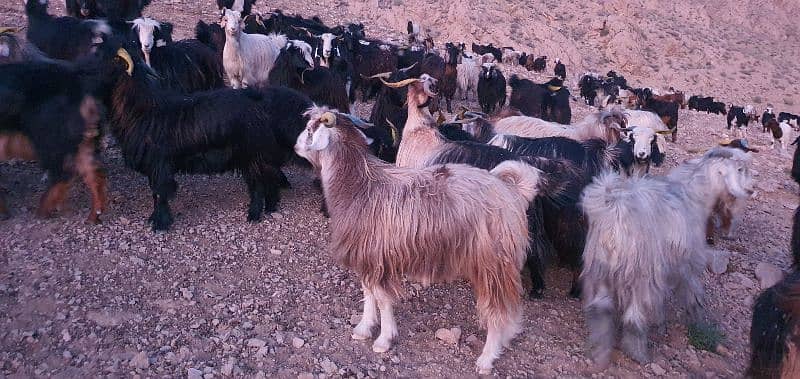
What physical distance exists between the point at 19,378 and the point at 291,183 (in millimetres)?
3673

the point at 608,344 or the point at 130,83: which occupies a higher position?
the point at 130,83

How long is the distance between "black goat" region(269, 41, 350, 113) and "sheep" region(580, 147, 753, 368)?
4.65 m

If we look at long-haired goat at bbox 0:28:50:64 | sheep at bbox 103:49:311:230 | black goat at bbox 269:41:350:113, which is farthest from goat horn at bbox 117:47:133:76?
black goat at bbox 269:41:350:113

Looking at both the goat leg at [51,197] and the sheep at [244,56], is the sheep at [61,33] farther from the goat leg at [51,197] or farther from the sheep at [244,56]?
the goat leg at [51,197]

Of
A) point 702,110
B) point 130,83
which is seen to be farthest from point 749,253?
point 702,110

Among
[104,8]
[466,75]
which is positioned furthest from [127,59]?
[466,75]

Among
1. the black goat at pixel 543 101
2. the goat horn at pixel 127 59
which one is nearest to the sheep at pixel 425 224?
the goat horn at pixel 127 59

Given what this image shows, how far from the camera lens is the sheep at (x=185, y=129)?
530 centimetres

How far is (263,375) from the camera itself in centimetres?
372

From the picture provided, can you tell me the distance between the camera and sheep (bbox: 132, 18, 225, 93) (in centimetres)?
755

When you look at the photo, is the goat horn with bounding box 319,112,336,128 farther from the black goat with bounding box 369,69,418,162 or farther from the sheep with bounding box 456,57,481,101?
the sheep with bounding box 456,57,481,101

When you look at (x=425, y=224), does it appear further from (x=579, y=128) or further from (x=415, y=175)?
(x=579, y=128)

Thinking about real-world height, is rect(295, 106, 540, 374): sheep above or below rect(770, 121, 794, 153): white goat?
above

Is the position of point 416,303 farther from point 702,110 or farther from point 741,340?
point 702,110
